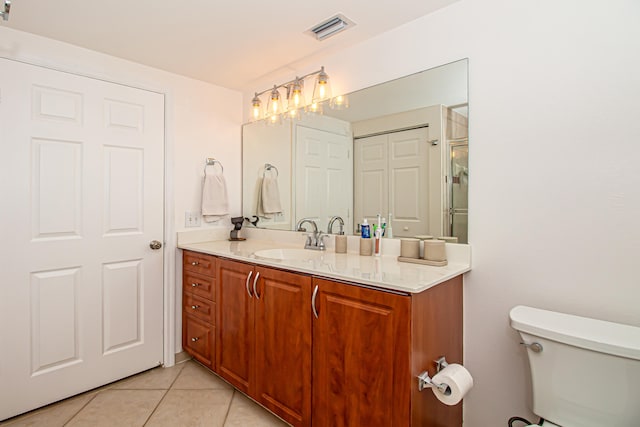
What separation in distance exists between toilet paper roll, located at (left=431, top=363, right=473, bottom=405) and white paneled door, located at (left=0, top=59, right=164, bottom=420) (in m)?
2.06

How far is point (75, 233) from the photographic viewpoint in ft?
6.80

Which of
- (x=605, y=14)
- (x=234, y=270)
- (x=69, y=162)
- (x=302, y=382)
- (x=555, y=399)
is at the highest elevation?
(x=605, y=14)

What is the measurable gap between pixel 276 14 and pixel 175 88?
3.89ft

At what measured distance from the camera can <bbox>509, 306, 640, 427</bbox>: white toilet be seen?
105cm

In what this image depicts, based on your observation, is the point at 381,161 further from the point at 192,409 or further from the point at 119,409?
the point at 119,409

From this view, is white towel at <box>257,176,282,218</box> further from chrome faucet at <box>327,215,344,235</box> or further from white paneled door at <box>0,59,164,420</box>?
white paneled door at <box>0,59,164,420</box>

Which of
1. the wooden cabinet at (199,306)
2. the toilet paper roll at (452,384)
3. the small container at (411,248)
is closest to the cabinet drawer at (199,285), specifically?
the wooden cabinet at (199,306)

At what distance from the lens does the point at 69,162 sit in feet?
6.67

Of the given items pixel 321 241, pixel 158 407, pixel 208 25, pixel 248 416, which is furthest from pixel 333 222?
pixel 158 407

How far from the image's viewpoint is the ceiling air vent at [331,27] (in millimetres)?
1786

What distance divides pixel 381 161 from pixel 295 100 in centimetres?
84

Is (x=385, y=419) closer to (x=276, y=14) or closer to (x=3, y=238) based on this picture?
(x=276, y=14)

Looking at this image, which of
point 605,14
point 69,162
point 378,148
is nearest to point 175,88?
point 69,162

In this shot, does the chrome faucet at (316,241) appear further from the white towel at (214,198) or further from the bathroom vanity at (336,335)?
the white towel at (214,198)
